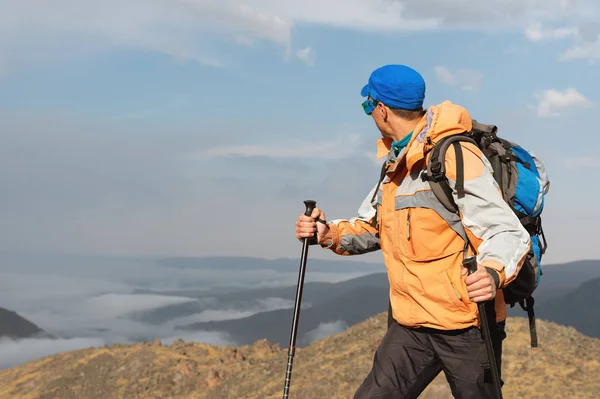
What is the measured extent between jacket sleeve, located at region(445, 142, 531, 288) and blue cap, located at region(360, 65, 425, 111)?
73 centimetres

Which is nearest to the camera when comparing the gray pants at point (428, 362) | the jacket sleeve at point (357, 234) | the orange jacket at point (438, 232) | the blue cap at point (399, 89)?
the orange jacket at point (438, 232)

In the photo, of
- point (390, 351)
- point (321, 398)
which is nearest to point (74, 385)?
point (321, 398)

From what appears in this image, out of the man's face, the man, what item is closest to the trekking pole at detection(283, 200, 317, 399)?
the man

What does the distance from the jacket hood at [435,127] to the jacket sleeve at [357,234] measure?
1223mm

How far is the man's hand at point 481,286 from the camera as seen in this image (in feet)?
15.2

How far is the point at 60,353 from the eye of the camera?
26531 millimetres

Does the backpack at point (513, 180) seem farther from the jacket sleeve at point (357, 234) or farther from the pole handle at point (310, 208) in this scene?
the pole handle at point (310, 208)

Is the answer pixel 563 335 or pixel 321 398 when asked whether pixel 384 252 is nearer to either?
pixel 321 398

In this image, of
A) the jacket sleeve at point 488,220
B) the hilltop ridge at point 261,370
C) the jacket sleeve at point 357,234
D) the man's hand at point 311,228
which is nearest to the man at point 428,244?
the jacket sleeve at point 488,220

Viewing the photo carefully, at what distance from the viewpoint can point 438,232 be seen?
5.37m

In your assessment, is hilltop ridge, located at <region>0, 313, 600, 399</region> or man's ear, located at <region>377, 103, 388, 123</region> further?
hilltop ridge, located at <region>0, 313, 600, 399</region>

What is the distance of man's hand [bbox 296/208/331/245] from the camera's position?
21.6ft

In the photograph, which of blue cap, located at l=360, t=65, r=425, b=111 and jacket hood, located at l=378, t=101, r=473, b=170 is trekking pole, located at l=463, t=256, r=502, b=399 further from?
blue cap, located at l=360, t=65, r=425, b=111

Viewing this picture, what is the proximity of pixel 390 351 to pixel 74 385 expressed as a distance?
65.5ft
